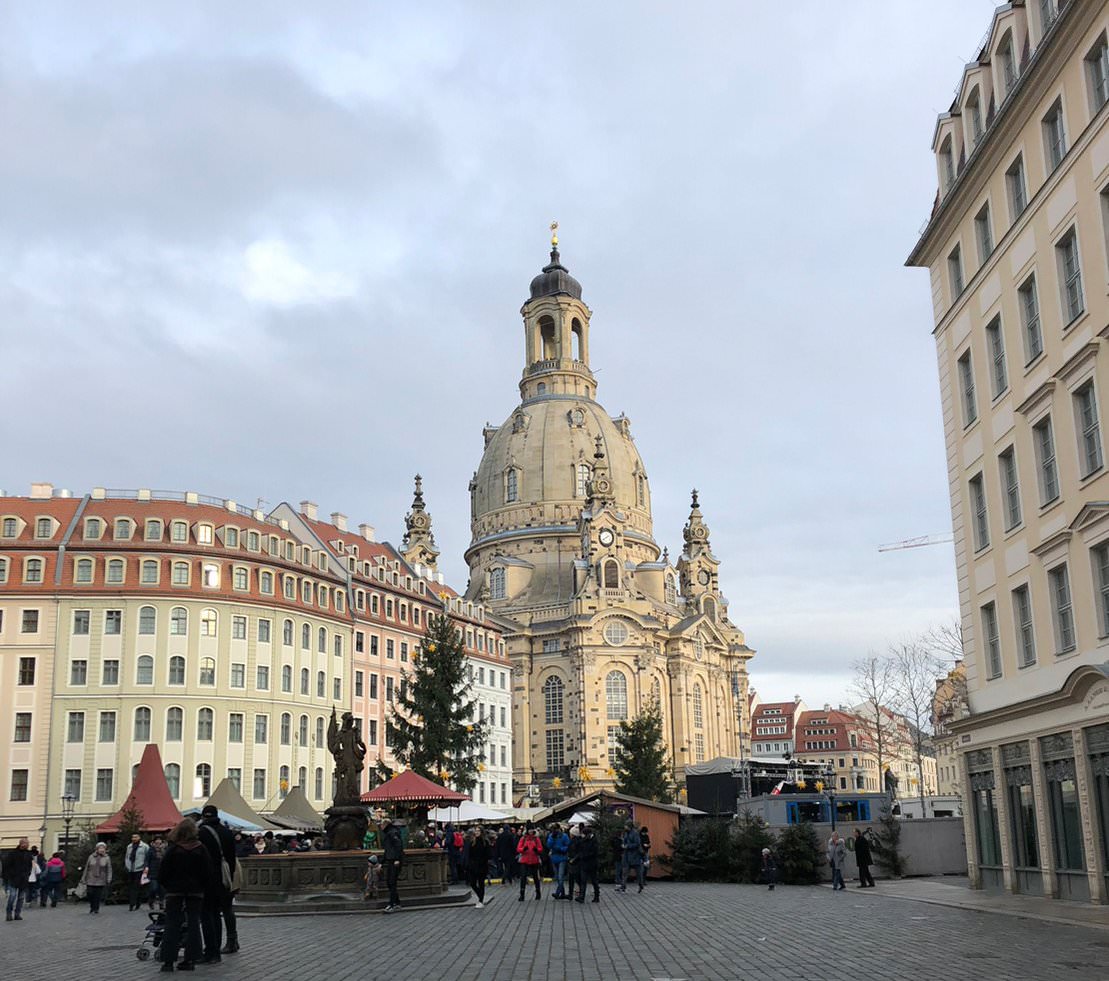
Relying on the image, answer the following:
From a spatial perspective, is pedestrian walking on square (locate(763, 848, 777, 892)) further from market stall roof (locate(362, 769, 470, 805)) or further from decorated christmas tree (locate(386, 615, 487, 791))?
decorated christmas tree (locate(386, 615, 487, 791))

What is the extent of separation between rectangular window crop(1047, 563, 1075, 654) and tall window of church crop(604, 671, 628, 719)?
331ft

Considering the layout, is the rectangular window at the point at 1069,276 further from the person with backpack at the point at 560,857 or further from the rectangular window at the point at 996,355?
the person with backpack at the point at 560,857

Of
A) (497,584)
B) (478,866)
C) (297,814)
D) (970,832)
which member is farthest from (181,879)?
(497,584)

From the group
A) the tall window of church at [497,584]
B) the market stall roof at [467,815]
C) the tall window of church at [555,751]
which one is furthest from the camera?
the tall window of church at [497,584]

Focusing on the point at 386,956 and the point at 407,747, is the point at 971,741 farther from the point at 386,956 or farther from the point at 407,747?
the point at 407,747

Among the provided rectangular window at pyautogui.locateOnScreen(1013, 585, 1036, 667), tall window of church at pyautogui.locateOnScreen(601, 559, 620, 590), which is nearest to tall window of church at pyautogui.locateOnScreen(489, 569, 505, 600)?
tall window of church at pyautogui.locateOnScreen(601, 559, 620, 590)

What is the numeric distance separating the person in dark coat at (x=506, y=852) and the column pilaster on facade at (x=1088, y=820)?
23.3m

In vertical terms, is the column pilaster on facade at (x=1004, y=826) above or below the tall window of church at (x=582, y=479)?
below

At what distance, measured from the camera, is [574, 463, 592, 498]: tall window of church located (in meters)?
142

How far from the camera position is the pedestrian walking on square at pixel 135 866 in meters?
33.8

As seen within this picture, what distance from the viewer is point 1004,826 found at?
30.4 meters

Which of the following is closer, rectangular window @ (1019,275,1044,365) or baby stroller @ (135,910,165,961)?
baby stroller @ (135,910,165,961)

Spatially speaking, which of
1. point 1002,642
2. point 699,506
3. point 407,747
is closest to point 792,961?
point 1002,642

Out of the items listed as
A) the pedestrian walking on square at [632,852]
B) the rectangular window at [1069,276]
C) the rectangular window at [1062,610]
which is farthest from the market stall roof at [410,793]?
the rectangular window at [1069,276]
